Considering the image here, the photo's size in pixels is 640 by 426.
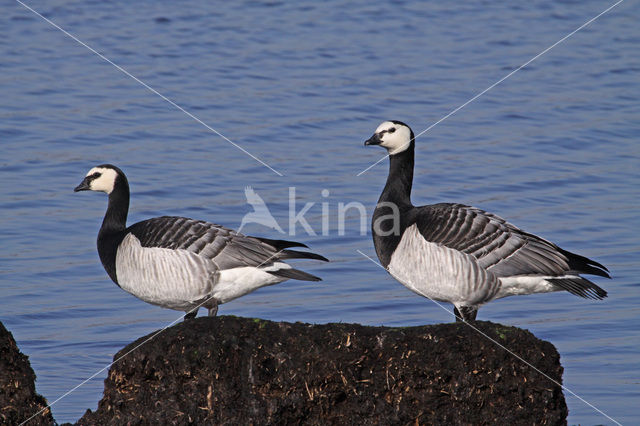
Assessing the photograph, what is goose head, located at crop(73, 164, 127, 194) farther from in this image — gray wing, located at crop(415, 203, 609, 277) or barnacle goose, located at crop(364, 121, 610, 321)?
gray wing, located at crop(415, 203, 609, 277)

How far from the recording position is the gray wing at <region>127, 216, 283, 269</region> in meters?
9.75

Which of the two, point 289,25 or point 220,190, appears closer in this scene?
point 220,190

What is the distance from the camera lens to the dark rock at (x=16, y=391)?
738cm

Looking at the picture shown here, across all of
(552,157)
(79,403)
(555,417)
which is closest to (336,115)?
(552,157)

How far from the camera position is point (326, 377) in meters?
6.93

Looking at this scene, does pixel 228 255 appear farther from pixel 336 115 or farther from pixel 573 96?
pixel 573 96

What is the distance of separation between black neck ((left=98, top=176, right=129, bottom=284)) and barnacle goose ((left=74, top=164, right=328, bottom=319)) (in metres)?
0.01

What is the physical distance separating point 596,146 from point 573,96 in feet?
10.2

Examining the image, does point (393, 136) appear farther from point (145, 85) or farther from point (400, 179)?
point (145, 85)

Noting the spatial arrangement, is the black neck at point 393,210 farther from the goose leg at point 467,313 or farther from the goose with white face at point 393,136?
the goose leg at point 467,313

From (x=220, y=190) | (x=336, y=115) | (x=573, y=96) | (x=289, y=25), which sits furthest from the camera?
(x=289, y=25)

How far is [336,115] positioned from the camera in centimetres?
1888

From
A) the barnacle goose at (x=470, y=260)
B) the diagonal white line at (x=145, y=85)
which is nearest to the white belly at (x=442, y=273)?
the barnacle goose at (x=470, y=260)

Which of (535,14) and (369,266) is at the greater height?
(535,14)
